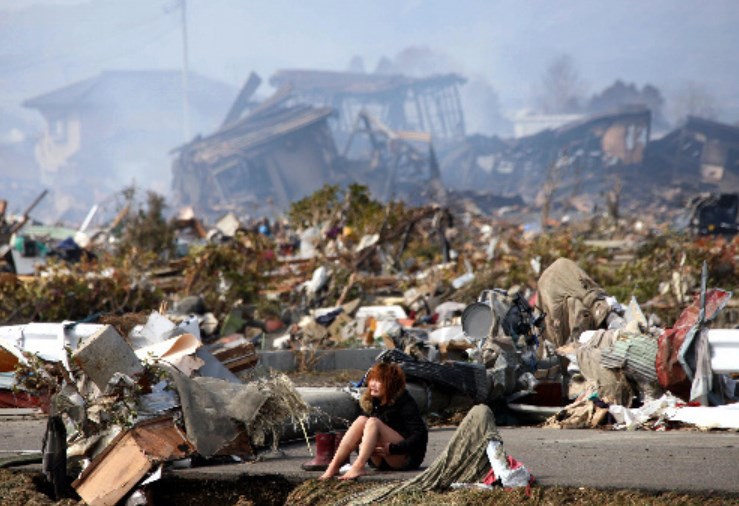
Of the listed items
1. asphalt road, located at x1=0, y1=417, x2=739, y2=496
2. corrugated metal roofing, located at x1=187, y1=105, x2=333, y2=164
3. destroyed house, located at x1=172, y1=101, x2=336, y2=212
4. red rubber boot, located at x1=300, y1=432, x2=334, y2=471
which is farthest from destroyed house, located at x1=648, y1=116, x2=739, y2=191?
red rubber boot, located at x1=300, y1=432, x2=334, y2=471

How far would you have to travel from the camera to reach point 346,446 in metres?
6.34

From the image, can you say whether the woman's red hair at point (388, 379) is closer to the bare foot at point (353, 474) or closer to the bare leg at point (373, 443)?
the bare leg at point (373, 443)

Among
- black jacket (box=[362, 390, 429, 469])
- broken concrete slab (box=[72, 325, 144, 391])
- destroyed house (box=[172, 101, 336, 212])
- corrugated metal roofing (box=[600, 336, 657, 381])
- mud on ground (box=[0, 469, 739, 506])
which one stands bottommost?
destroyed house (box=[172, 101, 336, 212])

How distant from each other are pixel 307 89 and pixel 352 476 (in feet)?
533

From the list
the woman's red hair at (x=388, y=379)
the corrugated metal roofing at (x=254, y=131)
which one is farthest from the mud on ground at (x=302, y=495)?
the corrugated metal roofing at (x=254, y=131)

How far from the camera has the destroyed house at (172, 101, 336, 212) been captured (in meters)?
122

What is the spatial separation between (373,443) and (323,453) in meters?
0.49

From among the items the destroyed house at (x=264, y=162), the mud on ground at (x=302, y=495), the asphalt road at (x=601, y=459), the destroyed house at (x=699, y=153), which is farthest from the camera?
the destroyed house at (x=264, y=162)

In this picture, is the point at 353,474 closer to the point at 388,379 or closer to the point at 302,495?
the point at 302,495

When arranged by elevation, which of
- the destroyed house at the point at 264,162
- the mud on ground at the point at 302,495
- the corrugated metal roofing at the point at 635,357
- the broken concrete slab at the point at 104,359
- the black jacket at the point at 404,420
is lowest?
the destroyed house at the point at 264,162

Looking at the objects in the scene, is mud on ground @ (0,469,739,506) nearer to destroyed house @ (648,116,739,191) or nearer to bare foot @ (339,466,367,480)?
bare foot @ (339,466,367,480)

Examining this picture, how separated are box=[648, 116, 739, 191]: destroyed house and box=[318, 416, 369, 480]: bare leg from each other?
96.3 metres

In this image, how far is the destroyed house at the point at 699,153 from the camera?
334 feet

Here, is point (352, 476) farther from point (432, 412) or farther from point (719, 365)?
point (719, 365)
